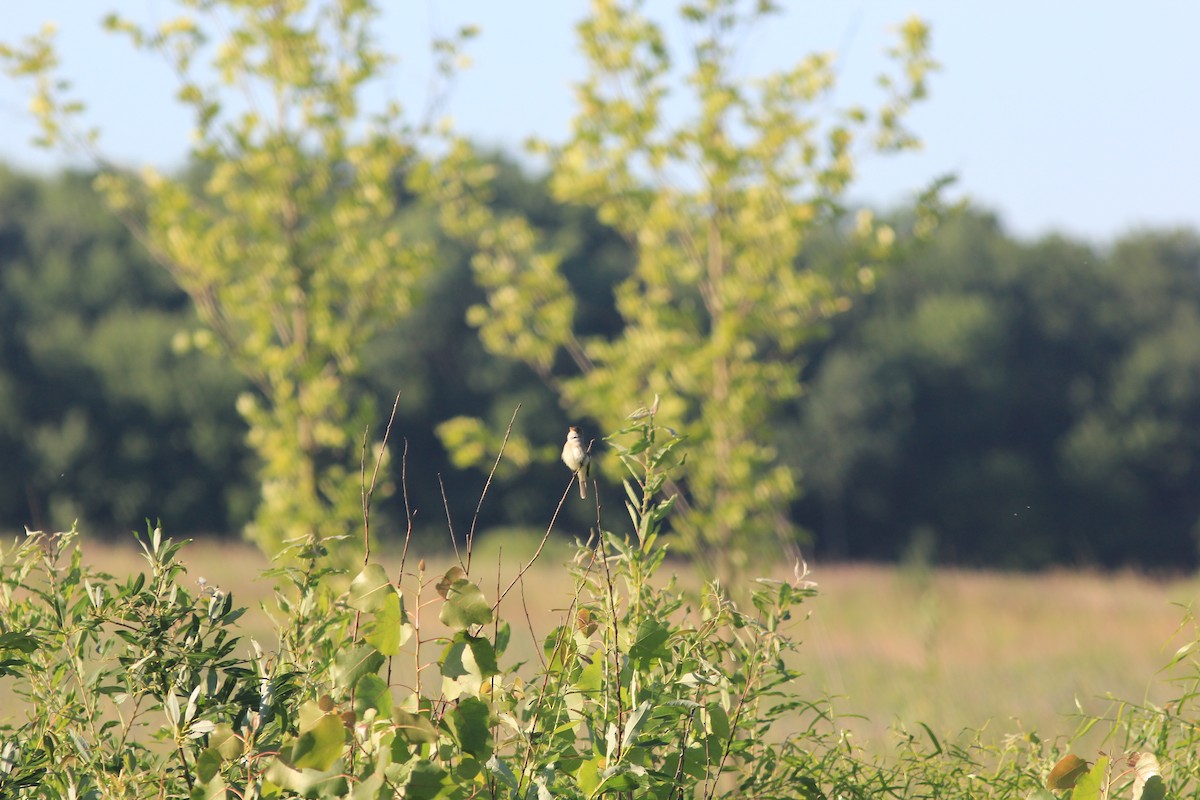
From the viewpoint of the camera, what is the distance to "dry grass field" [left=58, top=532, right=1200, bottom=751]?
8.73 m

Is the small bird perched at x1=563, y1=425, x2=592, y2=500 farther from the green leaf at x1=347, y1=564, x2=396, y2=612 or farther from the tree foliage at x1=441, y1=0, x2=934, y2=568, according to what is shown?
the tree foliage at x1=441, y1=0, x2=934, y2=568

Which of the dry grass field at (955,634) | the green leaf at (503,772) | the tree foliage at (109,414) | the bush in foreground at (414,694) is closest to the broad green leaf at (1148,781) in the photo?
the bush in foreground at (414,694)

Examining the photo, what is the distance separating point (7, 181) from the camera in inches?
1698

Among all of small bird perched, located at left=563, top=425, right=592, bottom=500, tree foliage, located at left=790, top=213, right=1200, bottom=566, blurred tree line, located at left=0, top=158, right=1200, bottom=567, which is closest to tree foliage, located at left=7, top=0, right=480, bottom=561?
small bird perched, located at left=563, top=425, right=592, bottom=500

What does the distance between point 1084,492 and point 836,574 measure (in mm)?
21215

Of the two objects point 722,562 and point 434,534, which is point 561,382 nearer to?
point 722,562

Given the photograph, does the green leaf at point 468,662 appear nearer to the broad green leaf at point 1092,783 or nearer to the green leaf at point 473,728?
the green leaf at point 473,728

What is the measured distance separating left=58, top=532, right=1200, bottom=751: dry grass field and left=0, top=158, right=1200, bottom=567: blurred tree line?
16.0 meters

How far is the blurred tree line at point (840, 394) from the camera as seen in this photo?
36219 millimetres

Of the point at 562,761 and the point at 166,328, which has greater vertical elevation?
the point at 562,761

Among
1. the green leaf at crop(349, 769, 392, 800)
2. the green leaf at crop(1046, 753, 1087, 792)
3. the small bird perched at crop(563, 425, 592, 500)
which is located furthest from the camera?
the small bird perched at crop(563, 425, 592, 500)

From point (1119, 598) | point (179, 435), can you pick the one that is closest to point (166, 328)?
point (179, 435)

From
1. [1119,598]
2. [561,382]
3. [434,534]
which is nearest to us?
[561,382]

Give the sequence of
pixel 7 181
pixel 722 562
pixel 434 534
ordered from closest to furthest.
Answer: pixel 722 562, pixel 434 534, pixel 7 181
